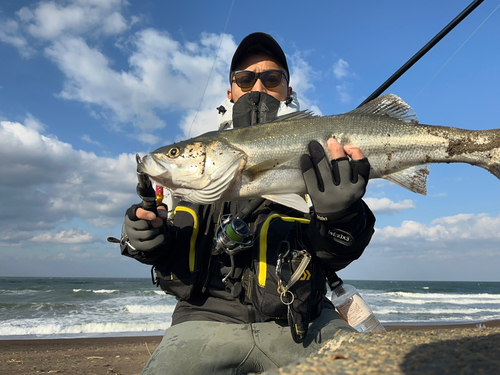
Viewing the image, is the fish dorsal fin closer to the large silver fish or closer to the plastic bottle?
the large silver fish

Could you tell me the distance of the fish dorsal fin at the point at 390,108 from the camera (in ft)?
10.1

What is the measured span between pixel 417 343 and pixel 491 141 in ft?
6.15

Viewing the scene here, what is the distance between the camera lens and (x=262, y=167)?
2920 millimetres

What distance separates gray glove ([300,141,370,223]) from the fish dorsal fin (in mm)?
648

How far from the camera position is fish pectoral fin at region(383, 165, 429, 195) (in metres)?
2.97

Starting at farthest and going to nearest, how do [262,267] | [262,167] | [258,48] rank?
[258,48] → [262,267] → [262,167]

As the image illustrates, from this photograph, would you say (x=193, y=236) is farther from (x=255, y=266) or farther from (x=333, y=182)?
(x=333, y=182)

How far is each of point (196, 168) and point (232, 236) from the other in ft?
2.27

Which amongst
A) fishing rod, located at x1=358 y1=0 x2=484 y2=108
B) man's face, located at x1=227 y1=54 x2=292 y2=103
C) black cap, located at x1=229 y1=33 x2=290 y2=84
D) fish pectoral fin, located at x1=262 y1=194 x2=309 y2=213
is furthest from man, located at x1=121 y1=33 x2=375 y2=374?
fishing rod, located at x1=358 y1=0 x2=484 y2=108

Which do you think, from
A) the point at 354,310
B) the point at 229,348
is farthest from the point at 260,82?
the point at 354,310

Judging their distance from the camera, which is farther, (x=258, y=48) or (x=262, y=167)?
(x=258, y=48)

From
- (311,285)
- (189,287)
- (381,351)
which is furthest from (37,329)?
(381,351)

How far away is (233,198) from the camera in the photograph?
2.91m

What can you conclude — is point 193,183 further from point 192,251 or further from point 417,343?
point 417,343
